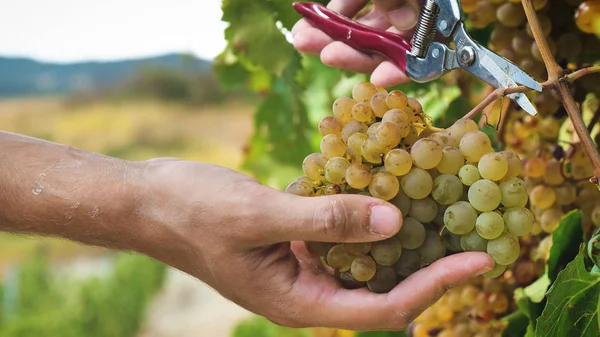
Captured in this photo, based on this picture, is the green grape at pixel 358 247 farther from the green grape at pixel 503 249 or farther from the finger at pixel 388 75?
the finger at pixel 388 75

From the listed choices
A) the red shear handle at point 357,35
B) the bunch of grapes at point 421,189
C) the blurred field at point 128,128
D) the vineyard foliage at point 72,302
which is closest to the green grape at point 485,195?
the bunch of grapes at point 421,189

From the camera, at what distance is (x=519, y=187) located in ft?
1.78

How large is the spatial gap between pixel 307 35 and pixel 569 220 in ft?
1.12

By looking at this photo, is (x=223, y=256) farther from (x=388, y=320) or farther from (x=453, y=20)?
(x=453, y=20)

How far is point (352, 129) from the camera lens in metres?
0.58

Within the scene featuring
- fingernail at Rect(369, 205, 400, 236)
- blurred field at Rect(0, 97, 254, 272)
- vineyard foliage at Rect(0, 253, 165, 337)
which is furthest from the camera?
blurred field at Rect(0, 97, 254, 272)

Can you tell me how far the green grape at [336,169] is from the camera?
1.82 ft

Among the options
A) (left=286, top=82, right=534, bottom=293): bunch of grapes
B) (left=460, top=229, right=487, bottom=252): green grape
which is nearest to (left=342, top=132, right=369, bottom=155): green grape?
(left=286, top=82, right=534, bottom=293): bunch of grapes

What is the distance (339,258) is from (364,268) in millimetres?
25

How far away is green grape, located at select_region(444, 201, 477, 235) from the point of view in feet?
1.74

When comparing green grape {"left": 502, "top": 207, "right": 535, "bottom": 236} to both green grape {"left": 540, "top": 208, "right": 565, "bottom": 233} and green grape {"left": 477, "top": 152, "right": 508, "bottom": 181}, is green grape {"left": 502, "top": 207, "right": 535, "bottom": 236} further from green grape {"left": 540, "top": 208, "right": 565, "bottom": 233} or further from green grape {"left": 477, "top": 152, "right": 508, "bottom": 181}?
green grape {"left": 540, "top": 208, "right": 565, "bottom": 233}

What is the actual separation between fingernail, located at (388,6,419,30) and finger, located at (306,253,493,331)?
288 millimetres

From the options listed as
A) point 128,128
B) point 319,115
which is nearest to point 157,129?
point 128,128

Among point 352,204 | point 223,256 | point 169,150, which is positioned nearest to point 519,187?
point 352,204
